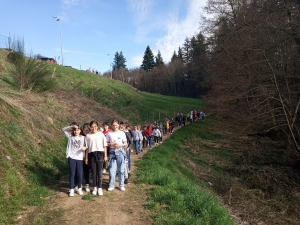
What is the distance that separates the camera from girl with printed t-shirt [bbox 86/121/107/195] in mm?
6570

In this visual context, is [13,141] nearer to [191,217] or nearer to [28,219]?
[28,219]

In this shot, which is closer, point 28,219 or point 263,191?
point 28,219

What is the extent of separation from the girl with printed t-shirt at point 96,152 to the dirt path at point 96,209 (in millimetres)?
454

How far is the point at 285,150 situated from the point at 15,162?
16.9 meters

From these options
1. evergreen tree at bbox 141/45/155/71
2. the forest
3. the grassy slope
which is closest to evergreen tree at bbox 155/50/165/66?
evergreen tree at bbox 141/45/155/71

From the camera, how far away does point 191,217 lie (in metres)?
5.35

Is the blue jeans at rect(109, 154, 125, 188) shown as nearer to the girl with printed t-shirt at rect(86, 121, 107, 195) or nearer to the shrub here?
the girl with printed t-shirt at rect(86, 121, 107, 195)

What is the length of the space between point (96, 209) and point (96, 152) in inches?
57.0

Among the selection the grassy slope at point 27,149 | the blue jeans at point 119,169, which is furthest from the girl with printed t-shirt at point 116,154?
the grassy slope at point 27,149

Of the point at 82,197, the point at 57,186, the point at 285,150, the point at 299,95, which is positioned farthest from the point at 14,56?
the point at 285,150

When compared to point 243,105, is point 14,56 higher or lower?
higher

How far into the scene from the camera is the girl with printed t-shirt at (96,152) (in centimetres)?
657

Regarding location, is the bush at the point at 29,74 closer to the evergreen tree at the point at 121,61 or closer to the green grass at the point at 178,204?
the green grass at the point at 178,204

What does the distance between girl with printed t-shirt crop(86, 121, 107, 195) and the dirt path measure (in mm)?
454
